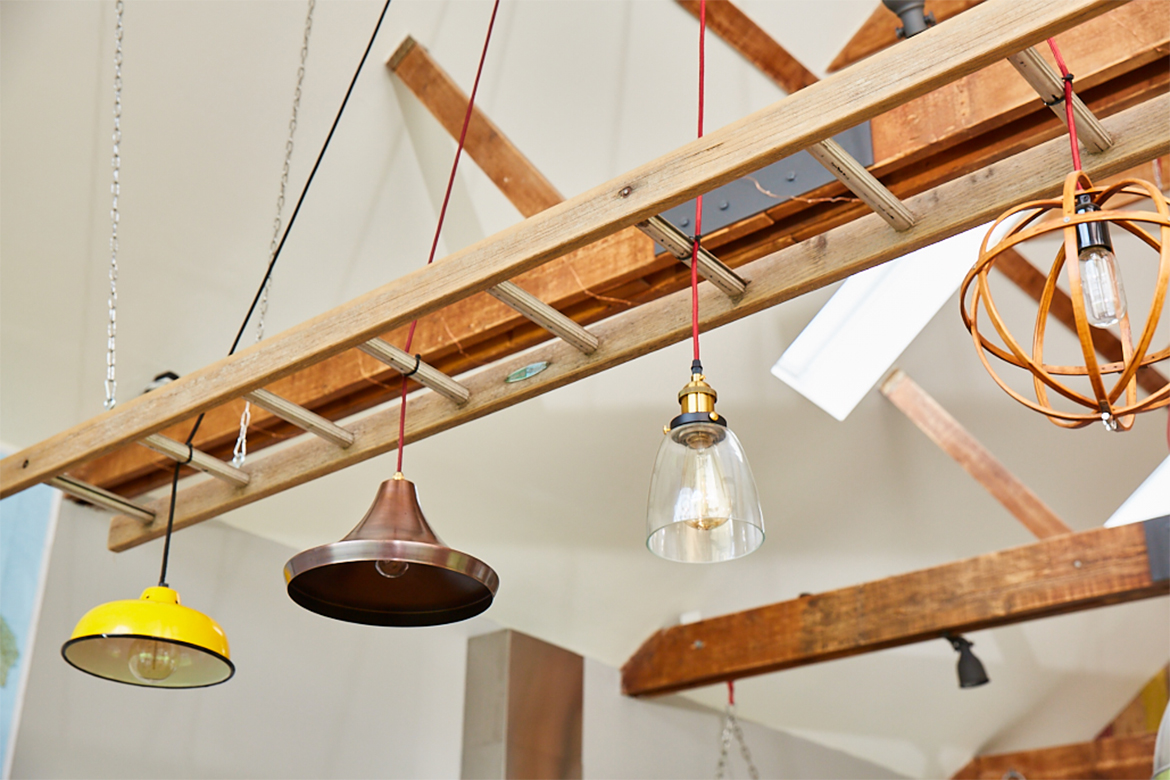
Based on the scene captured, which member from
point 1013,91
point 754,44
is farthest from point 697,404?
point 754,44

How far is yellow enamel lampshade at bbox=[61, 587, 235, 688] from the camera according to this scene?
2.43m

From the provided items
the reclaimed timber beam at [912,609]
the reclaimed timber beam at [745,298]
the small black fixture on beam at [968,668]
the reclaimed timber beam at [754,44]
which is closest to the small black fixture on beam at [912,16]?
the reclaimed timber beam at [745,298]

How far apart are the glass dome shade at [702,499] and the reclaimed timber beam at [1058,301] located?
3030 millimetres

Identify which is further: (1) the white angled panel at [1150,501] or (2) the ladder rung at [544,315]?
(1) the white angled panel at [1150,501]

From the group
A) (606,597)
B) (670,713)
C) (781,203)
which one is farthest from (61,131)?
(670,713)

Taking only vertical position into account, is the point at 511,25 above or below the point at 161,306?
above

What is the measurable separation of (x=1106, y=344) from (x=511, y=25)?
3105 mm

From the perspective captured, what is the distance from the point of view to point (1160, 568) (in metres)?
4.29

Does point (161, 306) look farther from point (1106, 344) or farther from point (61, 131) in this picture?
point (1106, 344)

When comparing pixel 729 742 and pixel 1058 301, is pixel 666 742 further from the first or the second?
pixel 1058 301

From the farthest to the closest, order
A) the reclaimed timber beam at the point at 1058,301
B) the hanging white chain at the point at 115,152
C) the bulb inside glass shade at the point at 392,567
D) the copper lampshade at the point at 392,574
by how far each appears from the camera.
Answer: the reclaimed timber beam at the point at 1058,301 < the hanging white chain at the point at 115,152 < the bulb inside glass shade at the point at 392,567 < the copper lampshade at the point at 392,574

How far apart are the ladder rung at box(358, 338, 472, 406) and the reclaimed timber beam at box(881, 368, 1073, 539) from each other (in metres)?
3.00

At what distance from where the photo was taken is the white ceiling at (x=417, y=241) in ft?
11.6

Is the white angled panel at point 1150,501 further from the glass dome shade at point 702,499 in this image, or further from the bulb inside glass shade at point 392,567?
the bulb inside glass shade at point 392,567
